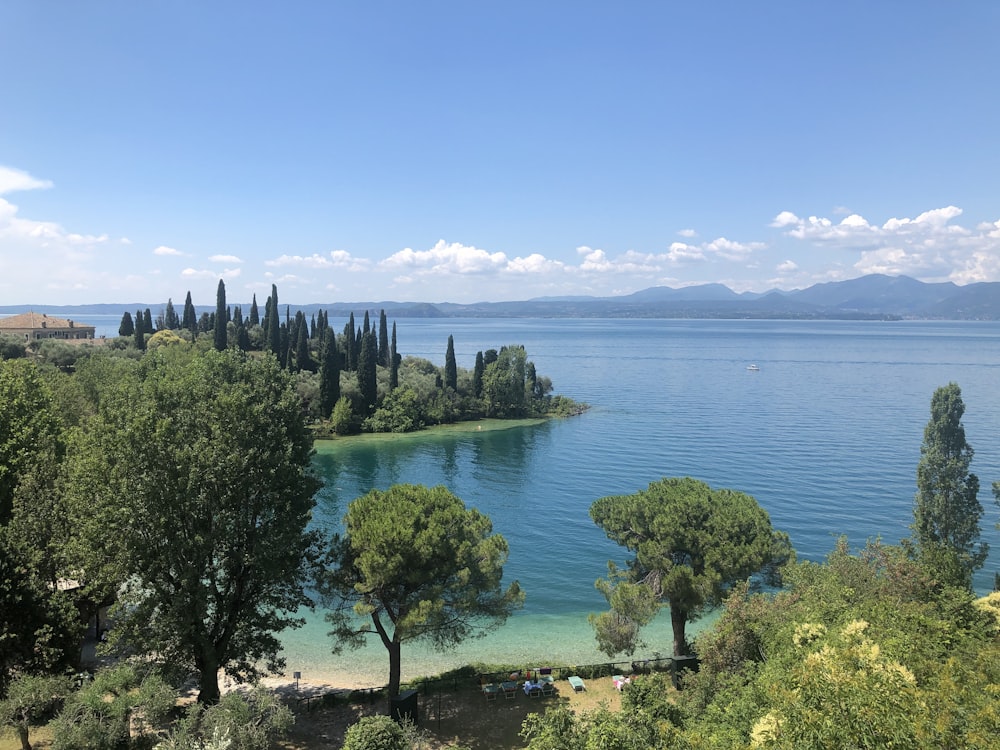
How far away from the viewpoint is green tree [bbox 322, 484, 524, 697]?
1977 centimetres

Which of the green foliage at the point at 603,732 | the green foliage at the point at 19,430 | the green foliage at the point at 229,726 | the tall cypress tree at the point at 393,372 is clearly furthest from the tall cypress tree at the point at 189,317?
the green foliage at the point at 603,732

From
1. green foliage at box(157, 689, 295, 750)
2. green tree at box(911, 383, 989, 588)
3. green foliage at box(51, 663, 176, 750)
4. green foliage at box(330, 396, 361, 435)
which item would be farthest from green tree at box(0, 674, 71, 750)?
green foliage at box(330, 396, 361, 435)

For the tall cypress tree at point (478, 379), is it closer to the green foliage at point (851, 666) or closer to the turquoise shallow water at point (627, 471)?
the turquoise shallow water at point (627, 471)

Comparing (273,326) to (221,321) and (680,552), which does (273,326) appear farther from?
(680,552)

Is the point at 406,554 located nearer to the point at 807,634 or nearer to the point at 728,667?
the point at 728,667

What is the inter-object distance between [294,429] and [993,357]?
9092 inches

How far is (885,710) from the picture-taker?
8719 mm

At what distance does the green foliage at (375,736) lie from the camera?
13523mm

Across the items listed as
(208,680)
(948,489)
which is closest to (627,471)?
(948,489)

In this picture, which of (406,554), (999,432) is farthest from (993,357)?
(406,554)

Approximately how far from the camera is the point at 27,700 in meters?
15.3

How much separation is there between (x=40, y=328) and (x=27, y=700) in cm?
11119

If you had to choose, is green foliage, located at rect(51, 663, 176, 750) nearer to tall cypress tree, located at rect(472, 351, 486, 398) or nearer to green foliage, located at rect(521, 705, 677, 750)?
green foliage, located at rect(521, 705, 677, 750)

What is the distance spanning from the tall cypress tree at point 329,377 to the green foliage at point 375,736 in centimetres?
6611
